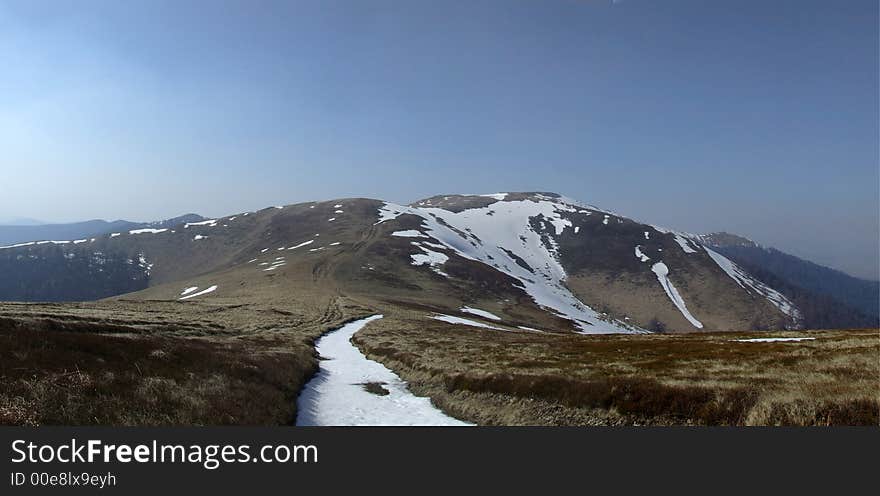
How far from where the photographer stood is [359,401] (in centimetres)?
2344

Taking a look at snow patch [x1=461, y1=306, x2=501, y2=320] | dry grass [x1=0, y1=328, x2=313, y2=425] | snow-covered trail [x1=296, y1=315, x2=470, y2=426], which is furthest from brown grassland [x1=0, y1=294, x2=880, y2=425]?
snow patch [x1=461, y1=306, x2=501, y2=320]

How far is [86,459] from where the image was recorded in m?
9.90

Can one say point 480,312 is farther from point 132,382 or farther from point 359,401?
point 132,382

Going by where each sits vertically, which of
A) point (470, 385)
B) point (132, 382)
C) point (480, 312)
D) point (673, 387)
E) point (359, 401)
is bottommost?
point (480, 312)

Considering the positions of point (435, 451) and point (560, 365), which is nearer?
point (435, 451)

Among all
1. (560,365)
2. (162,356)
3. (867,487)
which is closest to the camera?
(867,487)

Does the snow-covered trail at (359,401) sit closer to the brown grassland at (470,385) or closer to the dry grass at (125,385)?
the brown grassland at (470,385)

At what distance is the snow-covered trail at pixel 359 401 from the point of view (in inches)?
781

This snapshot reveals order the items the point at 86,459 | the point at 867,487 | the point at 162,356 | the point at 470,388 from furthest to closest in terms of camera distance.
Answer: the point at 470,388 < the point at 162,356 < the point at 86,459 < the point at 867,487

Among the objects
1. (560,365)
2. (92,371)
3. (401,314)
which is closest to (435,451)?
(92,371)

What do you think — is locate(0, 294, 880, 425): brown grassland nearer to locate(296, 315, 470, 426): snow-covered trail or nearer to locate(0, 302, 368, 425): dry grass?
locate(0, 302, 368, 425): dry grass

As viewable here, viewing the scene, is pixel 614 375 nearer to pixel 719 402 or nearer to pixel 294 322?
pixel 719 402

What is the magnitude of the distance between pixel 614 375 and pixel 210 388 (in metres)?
19.0

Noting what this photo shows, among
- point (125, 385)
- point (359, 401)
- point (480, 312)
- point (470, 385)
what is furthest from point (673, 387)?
point (480, 312)
